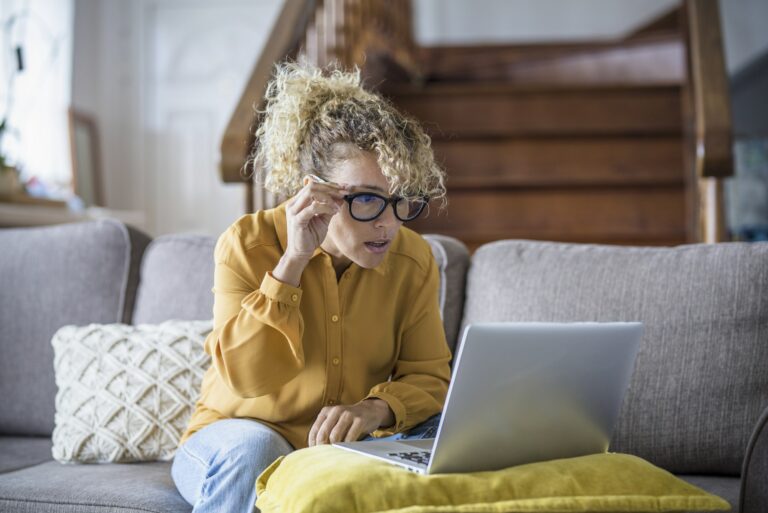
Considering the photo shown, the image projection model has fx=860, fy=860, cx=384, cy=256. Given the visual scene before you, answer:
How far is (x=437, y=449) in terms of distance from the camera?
105 centimetres

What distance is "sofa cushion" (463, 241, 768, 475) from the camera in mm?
1626

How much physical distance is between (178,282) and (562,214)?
2.00m

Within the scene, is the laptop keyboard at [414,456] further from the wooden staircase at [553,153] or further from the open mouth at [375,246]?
the wooden staircase at [553,153]

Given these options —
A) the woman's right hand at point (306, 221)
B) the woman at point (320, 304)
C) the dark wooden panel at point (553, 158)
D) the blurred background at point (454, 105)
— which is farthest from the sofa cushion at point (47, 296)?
the dark wooden panel at point (553, 158)

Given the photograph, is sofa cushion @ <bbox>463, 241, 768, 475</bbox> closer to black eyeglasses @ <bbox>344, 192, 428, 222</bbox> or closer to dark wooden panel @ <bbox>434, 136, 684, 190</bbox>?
black eyeglasses @ <bbox>344, 192, 428, 222</bbox>

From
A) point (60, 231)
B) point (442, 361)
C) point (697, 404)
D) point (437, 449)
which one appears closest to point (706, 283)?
point (697, 404)

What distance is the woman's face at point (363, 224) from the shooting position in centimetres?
135

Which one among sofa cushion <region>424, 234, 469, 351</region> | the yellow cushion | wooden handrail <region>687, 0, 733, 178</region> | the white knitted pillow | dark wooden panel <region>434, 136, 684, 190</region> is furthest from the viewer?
dark wooden panel <region>434, 136, 684, 190</region>

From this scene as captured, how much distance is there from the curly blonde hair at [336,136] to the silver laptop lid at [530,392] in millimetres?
387

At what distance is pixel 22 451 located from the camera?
6.10ft

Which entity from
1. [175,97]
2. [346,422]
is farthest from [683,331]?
[175,97]

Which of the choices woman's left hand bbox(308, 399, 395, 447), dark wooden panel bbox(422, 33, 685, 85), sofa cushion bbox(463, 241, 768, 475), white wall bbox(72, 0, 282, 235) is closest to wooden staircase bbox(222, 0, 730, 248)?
dark wooden panel bbox(422, 33, 685, 85)

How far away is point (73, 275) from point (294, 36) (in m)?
1.05

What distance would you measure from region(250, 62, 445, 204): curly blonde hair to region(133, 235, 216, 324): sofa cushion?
22.2 inches
